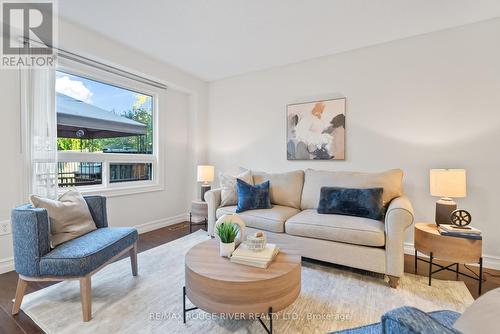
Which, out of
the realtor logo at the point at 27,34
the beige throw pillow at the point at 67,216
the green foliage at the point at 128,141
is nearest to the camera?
the beige throw pillow at the point at 67,216

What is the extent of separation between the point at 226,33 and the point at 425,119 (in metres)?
2.54

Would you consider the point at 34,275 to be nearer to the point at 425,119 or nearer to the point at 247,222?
the point at 247,222

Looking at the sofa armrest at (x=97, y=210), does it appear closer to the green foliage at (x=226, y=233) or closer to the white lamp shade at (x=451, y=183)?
the green foliage at (x=226, y=233)

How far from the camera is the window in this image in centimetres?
280

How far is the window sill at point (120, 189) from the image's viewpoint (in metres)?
2.98

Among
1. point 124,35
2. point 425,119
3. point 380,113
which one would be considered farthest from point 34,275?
point 425,119

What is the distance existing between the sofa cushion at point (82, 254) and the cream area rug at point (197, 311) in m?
0.33

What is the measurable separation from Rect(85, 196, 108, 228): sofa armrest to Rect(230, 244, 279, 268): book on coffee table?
143 cm

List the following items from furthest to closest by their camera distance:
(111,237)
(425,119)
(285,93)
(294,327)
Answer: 1. (285,93)
2. (425,119)
3. (111,237)
4. (294,327)

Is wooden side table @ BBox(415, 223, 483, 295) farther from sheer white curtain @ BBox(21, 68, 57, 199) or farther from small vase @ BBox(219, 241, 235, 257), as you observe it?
sheer white curtain @ BBox(21, 68, 57, 199)

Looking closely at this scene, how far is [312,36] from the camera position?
2773mm

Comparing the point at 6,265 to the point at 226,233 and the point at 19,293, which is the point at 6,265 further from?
the point at 226,233

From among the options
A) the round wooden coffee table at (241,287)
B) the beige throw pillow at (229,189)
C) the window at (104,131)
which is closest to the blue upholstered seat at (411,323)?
the round wooden coffee table at (241,287)

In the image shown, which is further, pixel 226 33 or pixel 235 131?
pixel 235 131
